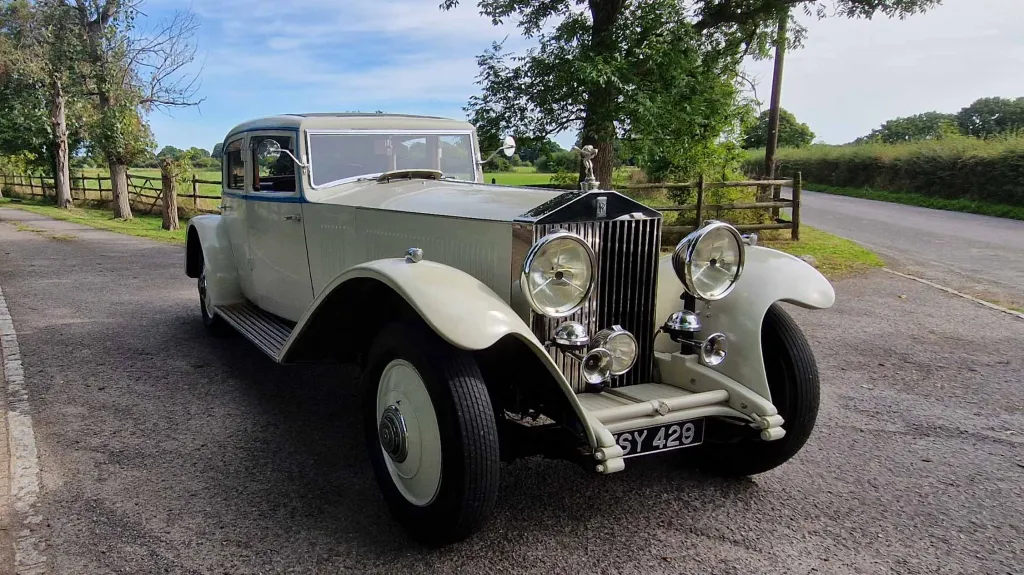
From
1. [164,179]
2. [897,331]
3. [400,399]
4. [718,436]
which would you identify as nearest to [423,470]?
[400,399]

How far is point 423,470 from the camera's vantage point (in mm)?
2830

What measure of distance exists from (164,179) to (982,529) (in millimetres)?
16148

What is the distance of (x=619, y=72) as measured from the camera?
9.65 m

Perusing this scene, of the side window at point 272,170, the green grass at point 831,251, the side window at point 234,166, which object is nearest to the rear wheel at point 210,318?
the side window at point 234,166

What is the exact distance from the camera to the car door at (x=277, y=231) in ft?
15.2

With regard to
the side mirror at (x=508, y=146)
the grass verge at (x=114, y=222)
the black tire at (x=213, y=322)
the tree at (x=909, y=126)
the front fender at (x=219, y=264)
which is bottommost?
the black tire at (x=213, y=322)

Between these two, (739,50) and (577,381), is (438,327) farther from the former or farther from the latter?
(739,50)

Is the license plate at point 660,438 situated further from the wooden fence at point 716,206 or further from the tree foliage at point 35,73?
the tree foliage at point 35,73

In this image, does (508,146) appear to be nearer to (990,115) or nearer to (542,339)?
(542,339)

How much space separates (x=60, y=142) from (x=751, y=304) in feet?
83.8

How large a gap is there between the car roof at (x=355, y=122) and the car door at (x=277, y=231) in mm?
81

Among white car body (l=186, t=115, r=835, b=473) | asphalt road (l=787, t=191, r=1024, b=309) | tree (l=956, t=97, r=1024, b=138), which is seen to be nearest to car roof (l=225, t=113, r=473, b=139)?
white car body (l=186, t=115, r=835, b=473)

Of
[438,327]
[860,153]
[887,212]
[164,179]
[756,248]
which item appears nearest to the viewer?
[438,327]

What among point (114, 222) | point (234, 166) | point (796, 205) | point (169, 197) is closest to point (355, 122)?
point (234, 166)
